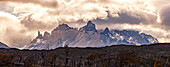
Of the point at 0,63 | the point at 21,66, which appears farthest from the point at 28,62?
the point at 0,63

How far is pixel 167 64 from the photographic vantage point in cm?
19938

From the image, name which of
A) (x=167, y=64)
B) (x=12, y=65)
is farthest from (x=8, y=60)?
(x=167, y=64)

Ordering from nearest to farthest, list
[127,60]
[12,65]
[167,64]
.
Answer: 1. [127,60]
2. [12,65]
3. [167,64]

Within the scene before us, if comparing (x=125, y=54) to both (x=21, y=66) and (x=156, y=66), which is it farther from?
(x=21, y=66)

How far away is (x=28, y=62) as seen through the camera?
616 ft

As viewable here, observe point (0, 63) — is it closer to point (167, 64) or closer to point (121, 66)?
point (121, 66)

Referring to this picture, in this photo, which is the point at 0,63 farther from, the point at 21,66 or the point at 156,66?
the point at 156,66

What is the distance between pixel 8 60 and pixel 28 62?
1570 cm

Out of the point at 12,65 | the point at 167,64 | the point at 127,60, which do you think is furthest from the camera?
the point at 167,64

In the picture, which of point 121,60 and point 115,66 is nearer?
point 121,60

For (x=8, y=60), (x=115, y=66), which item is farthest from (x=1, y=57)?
(x=115, y=66)

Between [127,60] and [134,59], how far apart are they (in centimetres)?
697

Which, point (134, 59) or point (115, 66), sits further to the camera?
point (115, 66)

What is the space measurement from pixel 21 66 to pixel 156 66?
10188 centimetres
